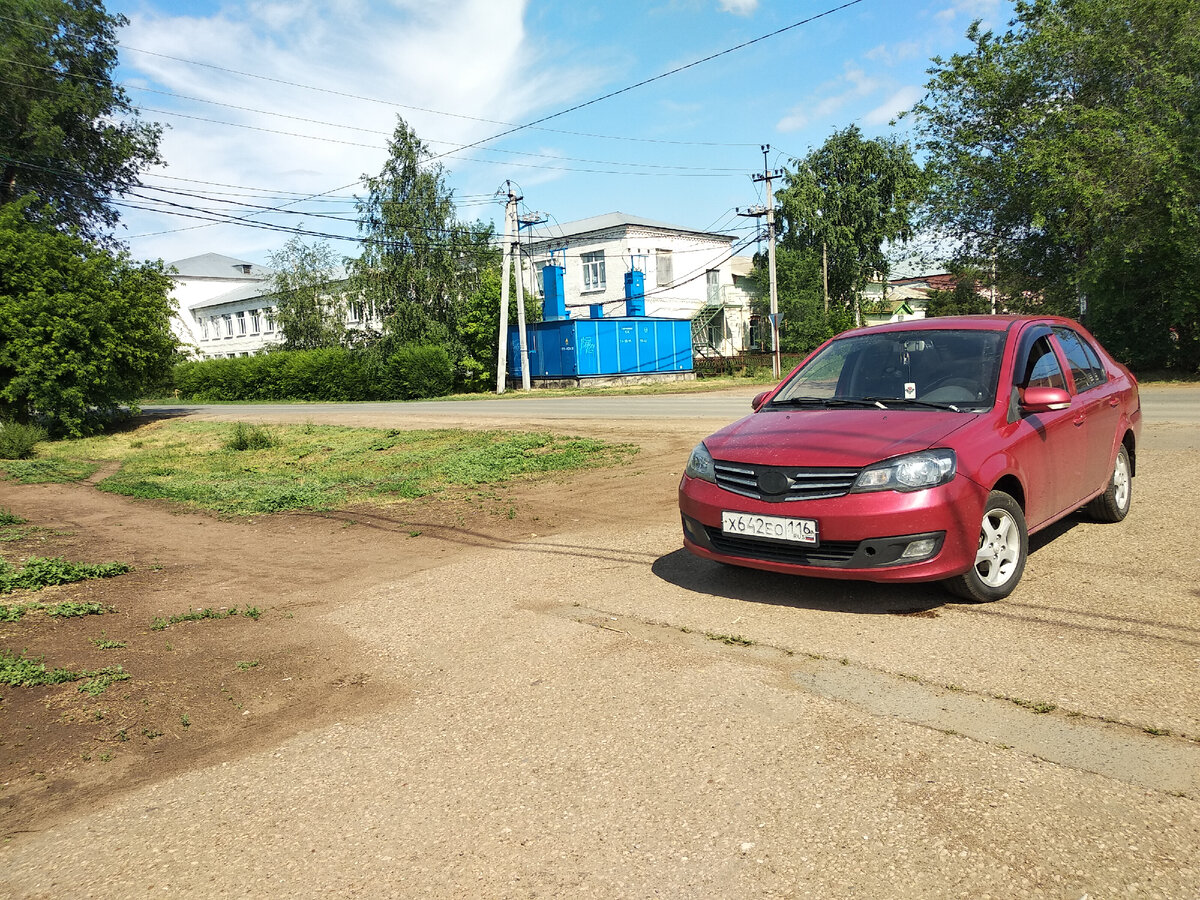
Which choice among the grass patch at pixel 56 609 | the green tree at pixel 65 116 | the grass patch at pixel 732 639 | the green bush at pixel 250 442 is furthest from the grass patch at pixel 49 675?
the green tree at pixel 65 116

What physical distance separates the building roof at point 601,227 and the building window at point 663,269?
59.2 inches

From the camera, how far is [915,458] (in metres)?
4.64

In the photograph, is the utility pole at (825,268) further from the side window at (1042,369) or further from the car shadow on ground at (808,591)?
the car shadow on ground at (808,591)

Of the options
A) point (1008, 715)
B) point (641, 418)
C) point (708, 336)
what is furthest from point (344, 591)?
point (708, 336)

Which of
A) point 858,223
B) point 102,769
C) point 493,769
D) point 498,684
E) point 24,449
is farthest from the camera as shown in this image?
point 858,223

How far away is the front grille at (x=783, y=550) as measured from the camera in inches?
185

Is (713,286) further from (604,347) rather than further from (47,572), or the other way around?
(47,572)

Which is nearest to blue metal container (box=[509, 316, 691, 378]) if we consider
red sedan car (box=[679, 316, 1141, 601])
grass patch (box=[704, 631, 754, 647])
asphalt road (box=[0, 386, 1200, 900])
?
red sedan car (box=[679, 316, 1141, 601])

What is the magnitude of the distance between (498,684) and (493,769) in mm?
895

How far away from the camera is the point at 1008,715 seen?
3.49m

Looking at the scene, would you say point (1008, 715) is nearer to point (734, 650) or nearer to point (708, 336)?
point (734, 650)

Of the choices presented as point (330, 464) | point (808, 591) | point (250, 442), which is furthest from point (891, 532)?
point (250, 442)

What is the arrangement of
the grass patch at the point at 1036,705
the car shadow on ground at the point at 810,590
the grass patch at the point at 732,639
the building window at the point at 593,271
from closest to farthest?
the grass patch at the point at 1036,705 < the grass patch at the point at 732,639 < the car shadow on ground at the point at 810,590 < the building window at the point at 593,271

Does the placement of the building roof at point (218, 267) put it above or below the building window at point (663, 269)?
above
